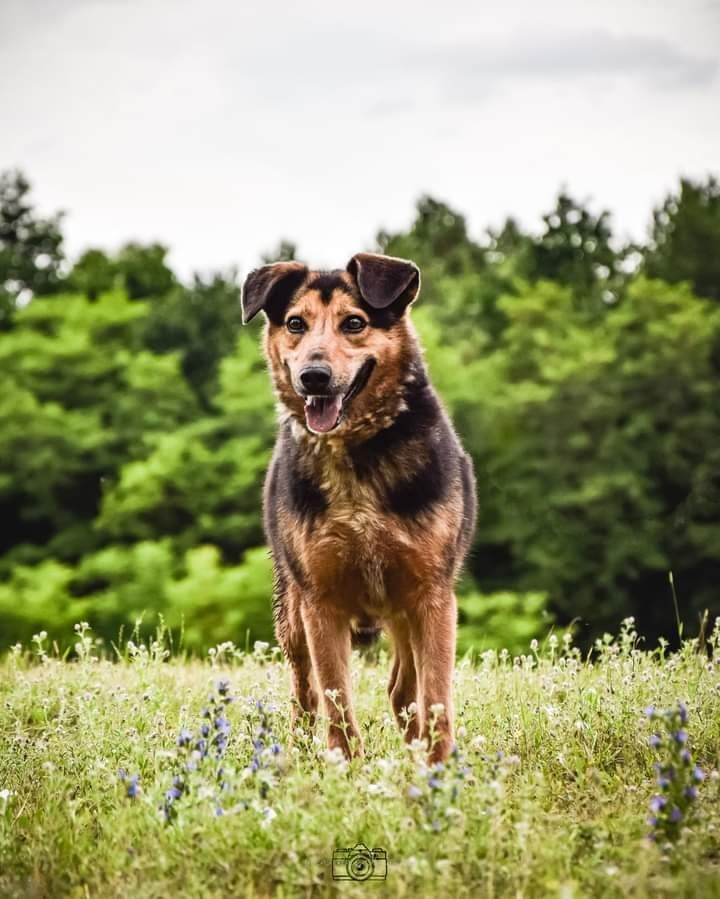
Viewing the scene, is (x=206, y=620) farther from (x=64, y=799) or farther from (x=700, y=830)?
(x=700, y=830)

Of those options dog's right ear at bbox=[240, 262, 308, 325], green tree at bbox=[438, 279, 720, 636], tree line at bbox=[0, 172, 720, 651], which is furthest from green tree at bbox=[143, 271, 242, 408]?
dog's right ear at bbox=[240, 262, 308, 325]

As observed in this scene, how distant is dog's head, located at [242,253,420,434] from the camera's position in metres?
4.79

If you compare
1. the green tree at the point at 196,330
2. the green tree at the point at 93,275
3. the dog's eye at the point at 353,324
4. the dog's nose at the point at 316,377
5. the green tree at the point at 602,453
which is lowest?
the green tree at the point at 602,453

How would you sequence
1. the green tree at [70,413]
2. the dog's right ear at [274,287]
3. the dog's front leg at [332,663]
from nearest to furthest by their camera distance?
the dog's front leg at [332,663] < the dog's right ear at [274,287] < the green tree at [70,413]

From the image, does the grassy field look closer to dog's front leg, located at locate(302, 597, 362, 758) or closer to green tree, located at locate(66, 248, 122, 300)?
dog's front leg, located at locate(302, 597, 362, 758)

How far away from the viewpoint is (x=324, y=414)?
15.8 ft

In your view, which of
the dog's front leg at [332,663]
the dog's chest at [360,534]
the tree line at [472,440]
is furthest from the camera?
the tree line at [472,440]

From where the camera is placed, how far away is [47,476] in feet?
95.1

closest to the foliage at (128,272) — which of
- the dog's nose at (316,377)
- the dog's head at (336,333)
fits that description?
the dog's head at (336,333)

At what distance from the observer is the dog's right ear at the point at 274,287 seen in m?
5.24

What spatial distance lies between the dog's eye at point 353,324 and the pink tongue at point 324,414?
1.32 feet

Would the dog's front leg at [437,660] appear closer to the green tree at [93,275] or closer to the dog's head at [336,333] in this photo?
the dog's head at [336,333]

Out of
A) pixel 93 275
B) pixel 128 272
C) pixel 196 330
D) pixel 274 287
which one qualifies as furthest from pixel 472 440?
pixel 274 287

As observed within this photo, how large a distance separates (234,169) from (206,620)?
18.4 metres
